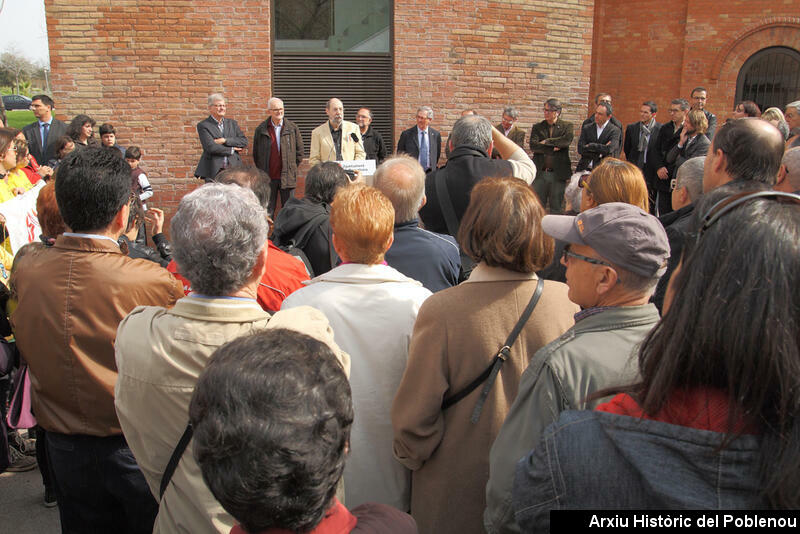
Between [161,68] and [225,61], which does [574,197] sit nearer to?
[225,61]

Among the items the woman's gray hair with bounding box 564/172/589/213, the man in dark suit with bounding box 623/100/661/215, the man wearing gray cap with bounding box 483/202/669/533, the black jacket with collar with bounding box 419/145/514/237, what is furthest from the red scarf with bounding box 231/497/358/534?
the man in dark suit with bounding box 623/100/661/215

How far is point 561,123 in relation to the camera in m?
10.0

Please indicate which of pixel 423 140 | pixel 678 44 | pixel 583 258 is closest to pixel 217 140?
pixel 423 140

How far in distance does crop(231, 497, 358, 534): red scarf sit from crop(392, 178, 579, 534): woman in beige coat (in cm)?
91

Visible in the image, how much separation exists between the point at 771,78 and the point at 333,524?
1527cm

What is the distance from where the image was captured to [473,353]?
84.4 inches

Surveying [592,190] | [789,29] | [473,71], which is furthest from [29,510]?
[789,29]

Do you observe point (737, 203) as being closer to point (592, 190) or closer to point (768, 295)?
point (768, 295)

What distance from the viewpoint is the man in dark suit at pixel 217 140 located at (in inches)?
346

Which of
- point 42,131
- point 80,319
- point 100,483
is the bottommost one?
point 100,483

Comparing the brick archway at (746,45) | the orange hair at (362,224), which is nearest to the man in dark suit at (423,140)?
the orange hair at (362,224)

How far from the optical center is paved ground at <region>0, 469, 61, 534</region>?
3.51 meters

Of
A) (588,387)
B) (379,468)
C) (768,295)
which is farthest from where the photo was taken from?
(379,468)

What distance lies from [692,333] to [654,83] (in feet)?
47.3
